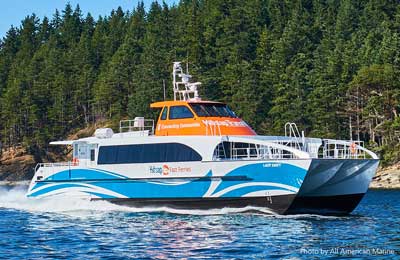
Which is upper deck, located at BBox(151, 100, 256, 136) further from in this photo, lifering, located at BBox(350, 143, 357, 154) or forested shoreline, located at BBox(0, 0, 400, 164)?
forested shoreline, located at BBox(0, 0, 400, 164)

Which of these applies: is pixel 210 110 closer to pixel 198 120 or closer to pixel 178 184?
pixel 198 120

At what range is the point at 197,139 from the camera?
25250 millimetres

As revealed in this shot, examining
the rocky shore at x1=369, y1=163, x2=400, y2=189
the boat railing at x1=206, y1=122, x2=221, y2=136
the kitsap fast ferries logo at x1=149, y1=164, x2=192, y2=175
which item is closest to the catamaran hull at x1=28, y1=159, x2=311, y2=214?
the kitsap fast ferries logo at x1=149, y1=164, x2=192, y2=175

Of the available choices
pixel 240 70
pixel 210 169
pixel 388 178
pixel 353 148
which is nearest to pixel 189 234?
pixel 210 169

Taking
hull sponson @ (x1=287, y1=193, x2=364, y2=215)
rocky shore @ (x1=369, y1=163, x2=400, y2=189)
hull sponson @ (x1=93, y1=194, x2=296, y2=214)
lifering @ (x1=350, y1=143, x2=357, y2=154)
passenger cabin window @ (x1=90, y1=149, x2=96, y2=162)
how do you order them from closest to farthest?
hull sponson @ (x1=93, y1=194, x2=296, y2=214) < hull sponson @ (x1=287, y1=193, x2=364, y2=215) < lifering @ (x1=350, y1=143, x2=357, y2=154) < passenger cabin window @ (x1=90, y1=149, x2=96, y2=162) < rocky shore @ (x1=369, y1=163, x2=400, y2=189)

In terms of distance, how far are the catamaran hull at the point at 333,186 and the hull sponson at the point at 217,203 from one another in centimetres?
41

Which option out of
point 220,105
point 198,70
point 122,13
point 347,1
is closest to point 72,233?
point 220,105

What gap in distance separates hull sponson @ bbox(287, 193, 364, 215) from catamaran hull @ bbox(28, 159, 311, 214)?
0.53 metres

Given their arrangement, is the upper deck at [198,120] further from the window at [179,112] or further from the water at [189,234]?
the water at [189,234]

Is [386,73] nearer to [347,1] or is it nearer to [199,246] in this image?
[347,1]

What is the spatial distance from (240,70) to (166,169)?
48.2 m

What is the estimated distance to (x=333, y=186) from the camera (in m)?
24.5

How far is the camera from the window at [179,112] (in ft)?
88.5

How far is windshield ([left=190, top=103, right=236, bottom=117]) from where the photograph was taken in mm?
26906
